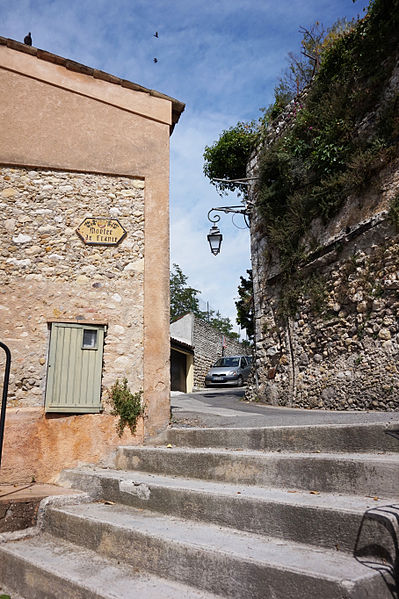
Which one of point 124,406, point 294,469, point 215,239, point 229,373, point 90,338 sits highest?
point 215,239

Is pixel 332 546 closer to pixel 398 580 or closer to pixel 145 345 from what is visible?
pixel 398 580

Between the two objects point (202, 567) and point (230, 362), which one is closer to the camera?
point (202, 567)

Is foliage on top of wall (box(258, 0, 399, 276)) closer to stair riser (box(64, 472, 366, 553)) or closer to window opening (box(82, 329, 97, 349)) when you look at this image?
window opening (box(82, 329, 97, 349))

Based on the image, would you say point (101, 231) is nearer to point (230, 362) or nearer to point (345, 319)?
point (345, 319)

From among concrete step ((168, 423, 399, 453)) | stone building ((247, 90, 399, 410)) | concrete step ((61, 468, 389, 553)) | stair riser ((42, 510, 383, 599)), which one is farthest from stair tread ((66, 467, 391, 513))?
stone building ((247, 90, 399, 410))

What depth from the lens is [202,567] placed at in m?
2.31

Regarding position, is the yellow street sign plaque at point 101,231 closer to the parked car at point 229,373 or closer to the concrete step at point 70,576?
the concrete step at point 70,576

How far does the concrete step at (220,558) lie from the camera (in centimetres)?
187

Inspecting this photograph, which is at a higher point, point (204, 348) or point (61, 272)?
point (204, 348)

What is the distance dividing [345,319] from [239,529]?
6367 mm

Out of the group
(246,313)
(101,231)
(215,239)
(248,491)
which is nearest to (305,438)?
(248,491)

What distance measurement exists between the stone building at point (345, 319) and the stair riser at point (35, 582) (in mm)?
6029

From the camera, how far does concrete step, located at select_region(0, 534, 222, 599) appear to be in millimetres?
2314

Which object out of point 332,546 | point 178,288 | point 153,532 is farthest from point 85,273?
point 178,288
